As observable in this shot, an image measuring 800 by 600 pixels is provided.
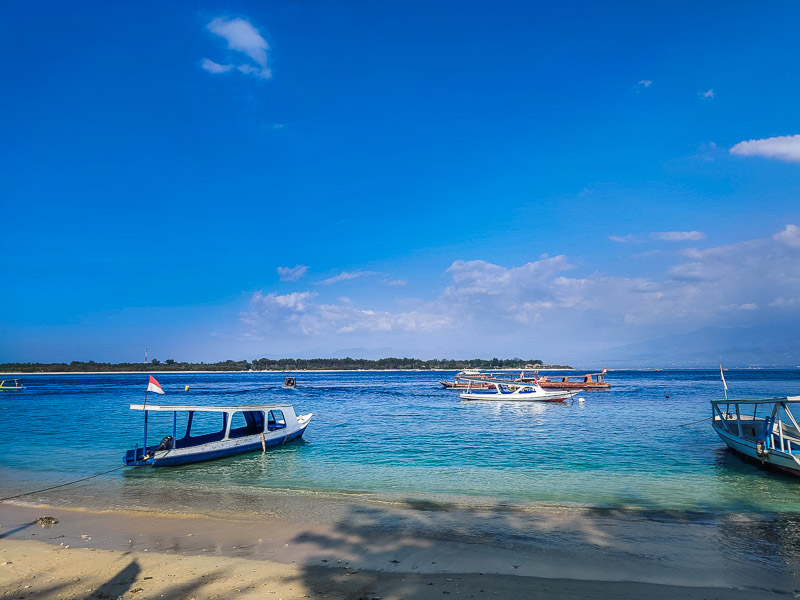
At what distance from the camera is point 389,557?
35.8ft

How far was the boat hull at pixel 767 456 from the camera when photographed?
18500 millimetres

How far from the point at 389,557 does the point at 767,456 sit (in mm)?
17422

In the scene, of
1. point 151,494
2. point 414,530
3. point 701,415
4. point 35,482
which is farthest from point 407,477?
point 701,415

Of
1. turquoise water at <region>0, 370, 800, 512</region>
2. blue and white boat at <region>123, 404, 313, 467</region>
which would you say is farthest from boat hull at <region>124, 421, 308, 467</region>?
turquoise water at <region>0, 370, 800, 512</region>

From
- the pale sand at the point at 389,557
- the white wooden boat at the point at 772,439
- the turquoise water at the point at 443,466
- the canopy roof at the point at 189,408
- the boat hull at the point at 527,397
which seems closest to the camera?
the pale sand at the point at 389,557

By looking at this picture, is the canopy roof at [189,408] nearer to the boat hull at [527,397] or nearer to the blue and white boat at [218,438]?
the blue and white boat at [218,438]

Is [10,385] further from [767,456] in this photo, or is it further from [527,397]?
[767,456]

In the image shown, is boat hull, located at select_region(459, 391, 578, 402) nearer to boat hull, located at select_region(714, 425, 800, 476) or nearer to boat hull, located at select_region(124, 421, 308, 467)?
boat hull, located at select_region(714, 425, 800, 476)

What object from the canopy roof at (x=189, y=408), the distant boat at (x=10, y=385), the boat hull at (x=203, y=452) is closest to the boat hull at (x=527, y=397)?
the boat hull at (x=203, y=452)

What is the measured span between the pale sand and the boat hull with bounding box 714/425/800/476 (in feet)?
21.5

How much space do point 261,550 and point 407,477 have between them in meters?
9.42

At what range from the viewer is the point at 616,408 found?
163ft

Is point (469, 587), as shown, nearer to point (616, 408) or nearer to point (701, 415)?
point (701, 415)

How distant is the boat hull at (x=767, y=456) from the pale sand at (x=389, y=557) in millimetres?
6542
